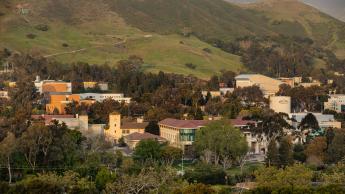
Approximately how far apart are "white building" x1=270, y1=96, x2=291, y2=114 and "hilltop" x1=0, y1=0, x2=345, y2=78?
21878mm

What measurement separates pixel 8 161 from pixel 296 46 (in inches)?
3222

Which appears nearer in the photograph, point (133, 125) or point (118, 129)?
point (118, 129)

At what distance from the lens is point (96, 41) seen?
103375mm

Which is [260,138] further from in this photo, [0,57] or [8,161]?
[0,57]

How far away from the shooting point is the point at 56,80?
7688cm

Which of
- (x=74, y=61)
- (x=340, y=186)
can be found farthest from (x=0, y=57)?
(x=340, y=186)

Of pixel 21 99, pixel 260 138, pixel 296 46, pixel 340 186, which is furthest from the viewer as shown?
pixel 296 46

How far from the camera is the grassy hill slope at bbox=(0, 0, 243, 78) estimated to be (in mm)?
94812

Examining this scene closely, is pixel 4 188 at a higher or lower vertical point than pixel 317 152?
lower

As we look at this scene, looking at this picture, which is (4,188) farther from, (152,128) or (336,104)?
(336,104)

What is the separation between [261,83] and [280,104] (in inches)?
586

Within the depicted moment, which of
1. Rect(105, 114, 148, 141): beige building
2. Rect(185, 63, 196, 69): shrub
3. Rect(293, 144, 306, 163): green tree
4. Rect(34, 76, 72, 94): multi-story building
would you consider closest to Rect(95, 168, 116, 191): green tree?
Rect(293, 144, 306, 163): green tree

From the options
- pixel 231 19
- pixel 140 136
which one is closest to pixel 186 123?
pixel 140 136

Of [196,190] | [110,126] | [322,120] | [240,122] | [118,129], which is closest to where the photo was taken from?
[196,190]
